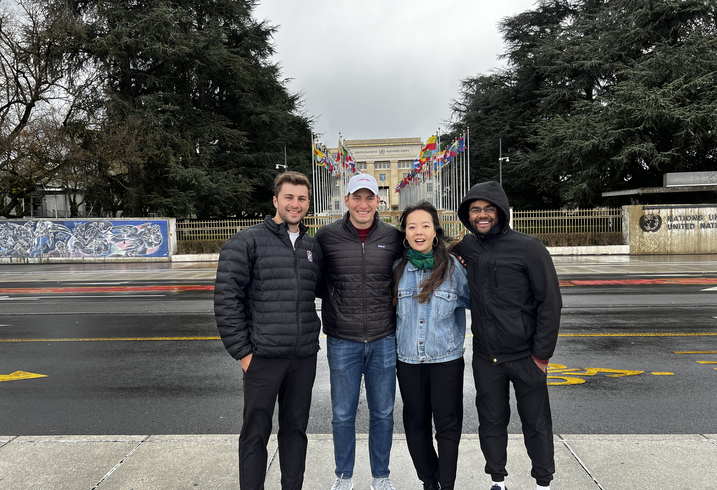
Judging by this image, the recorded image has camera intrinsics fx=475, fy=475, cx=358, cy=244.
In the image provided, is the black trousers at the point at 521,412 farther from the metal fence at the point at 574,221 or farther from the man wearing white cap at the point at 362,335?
the metal fence at the point at 574,221

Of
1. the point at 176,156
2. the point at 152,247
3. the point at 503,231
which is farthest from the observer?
the point at 176,156

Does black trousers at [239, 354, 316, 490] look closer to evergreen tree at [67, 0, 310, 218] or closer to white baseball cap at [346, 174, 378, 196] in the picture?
white baseball cap at [346, 174, 378, 196]

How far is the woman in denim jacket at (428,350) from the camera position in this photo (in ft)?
9.73

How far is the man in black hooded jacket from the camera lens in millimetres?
2867

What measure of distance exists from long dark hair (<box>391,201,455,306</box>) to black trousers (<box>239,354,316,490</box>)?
2.67 feet

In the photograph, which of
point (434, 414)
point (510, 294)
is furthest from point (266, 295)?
point (510, 294)

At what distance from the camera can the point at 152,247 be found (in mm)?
22672

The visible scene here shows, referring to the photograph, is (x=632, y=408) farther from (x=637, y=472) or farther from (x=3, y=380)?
(x=3, y=380)

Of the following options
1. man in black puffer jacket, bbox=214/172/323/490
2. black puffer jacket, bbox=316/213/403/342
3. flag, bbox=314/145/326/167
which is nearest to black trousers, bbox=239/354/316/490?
man in black puffer jacket, bbox=214/172/323/490

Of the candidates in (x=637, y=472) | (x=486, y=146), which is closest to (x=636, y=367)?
(x=637, y=472)

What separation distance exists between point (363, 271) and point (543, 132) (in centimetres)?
2966

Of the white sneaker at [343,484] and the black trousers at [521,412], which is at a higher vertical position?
the black trousers at [521,412]

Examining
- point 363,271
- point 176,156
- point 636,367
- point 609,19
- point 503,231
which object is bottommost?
point 636,367

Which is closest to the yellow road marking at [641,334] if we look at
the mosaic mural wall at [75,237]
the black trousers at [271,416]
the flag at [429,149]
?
the black trousers at [271,416]
